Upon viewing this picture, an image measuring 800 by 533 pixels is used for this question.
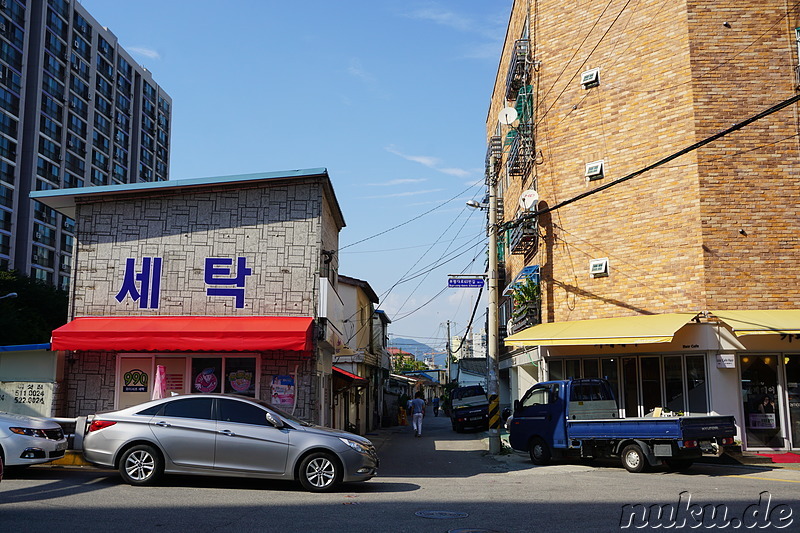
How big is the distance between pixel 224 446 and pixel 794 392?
47.5 ft

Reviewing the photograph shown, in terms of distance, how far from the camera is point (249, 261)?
54.8 ft

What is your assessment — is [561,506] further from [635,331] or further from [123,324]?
[123,324]

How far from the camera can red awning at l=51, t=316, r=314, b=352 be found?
14844 millimetres

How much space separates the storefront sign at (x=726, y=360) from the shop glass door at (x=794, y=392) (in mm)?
1530

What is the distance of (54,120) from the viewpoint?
65.9m

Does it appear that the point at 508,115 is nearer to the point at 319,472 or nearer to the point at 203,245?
the point at 203,245

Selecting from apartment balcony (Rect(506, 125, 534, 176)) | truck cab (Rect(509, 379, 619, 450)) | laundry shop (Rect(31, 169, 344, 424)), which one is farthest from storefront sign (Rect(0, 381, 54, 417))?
apartment balcony (Rect(506, 125, 534, 176))

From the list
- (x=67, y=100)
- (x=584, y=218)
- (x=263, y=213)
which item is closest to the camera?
(x=263, y=213)

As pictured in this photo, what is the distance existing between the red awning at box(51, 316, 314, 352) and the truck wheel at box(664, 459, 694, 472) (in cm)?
818

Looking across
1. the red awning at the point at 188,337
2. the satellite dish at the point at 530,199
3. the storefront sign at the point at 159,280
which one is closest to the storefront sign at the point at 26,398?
the red awning at the point at 188,337

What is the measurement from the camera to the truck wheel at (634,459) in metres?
14.7

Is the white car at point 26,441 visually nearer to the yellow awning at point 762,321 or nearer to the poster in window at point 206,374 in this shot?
the poster in window at point 206,374

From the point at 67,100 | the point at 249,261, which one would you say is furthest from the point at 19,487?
the point at 67,100

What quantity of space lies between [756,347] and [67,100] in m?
66.6
